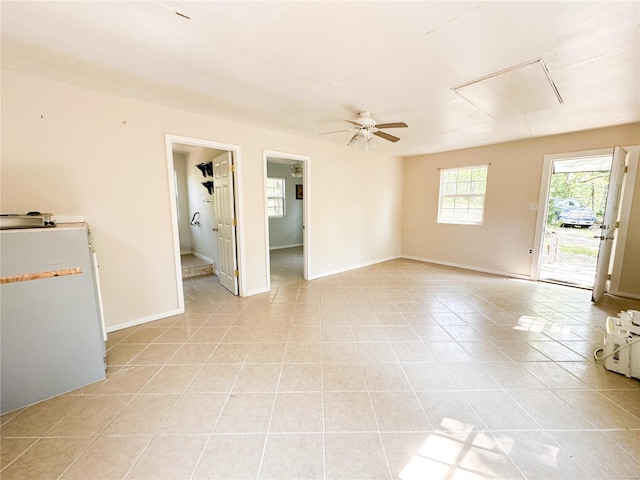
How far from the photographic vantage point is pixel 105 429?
1.49m

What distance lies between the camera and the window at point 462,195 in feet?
16.3

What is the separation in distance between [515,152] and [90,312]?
619 centimetres

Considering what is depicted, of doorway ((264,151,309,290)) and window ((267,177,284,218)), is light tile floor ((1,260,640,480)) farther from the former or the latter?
window ((267,177,284,218))

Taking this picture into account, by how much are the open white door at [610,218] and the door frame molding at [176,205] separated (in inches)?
193

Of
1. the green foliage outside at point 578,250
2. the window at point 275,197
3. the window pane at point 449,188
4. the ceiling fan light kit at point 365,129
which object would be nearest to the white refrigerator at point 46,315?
the ceiling fan light kit at point 365,129

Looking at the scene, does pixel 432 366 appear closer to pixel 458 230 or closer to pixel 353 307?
pixel 353 307

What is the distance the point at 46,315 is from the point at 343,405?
2118 mm

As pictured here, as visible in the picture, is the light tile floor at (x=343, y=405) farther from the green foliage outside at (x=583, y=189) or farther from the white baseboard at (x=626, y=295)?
the green foliage outside at (x=583, y=189)

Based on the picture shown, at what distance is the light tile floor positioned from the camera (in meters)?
1.29

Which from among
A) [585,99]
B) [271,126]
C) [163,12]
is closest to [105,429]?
[163,12]

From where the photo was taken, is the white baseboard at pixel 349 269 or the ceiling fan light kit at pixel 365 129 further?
the white baseboard at pixel 349 269

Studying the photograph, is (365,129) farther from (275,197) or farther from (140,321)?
(275,197)

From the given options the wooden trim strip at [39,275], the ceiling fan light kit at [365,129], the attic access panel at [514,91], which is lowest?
the wooden trim strip at [39,275]

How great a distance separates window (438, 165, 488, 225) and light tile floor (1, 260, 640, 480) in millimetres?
2589
